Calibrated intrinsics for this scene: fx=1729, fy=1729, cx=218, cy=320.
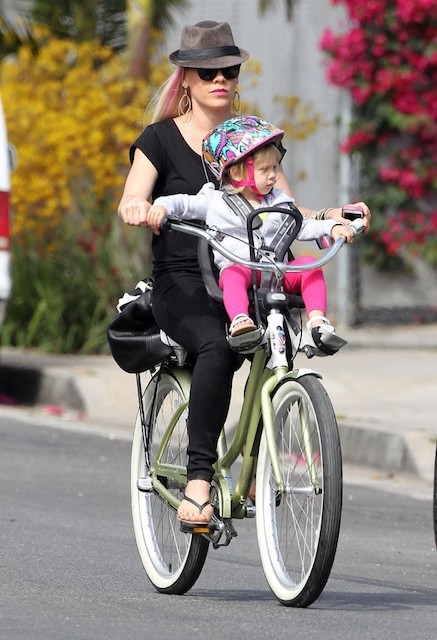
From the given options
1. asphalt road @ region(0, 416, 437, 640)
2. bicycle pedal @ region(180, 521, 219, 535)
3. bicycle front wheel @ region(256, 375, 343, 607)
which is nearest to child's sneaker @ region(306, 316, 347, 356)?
bicycle front wheel @ region(256, 375, 343, 607)

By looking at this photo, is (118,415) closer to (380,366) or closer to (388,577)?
(380,366)

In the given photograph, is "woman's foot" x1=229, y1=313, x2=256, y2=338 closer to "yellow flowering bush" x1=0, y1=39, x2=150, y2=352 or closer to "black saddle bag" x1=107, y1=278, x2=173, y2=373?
"black saddle bag" x1=107, y1=278, x2=173, y2=373

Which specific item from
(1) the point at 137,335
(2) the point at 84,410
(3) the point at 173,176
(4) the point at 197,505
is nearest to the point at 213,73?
(3) the point at 173,176

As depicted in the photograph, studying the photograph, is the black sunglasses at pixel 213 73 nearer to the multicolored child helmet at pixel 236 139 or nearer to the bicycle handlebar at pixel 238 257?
the multicolored child helmet at pixel 236 139

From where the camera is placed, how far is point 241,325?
197 inches

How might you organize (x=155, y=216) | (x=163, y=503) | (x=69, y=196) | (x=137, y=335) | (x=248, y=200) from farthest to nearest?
1. (x=69, y=196)
2. (x=163, y=503)
3. (x=137, y=335)
4. (x=248, y=200)
5. (x=155, y=216)

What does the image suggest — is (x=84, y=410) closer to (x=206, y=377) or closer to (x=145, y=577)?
(x=145, y=577)

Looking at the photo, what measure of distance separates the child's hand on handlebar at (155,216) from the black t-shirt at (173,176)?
0.31 metres

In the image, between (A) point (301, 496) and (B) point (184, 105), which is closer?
(A) point (301, 496)

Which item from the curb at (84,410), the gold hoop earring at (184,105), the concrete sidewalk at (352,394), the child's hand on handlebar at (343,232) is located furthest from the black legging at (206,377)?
the curb at (84,410)

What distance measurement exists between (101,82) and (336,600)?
400 inches

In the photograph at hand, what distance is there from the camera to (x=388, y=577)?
6.19 metres

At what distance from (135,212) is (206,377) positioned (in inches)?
21.3

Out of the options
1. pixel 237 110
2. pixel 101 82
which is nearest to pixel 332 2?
pixel 101 82
